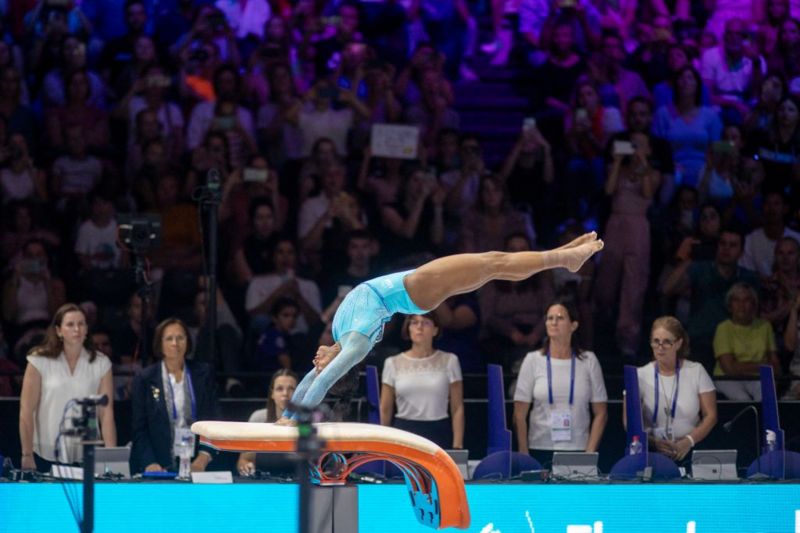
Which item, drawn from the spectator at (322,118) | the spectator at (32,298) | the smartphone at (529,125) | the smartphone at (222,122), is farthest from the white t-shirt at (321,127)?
the spectator at (32,298)

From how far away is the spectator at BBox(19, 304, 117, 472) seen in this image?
7.48 metres

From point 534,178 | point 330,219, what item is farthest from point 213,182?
point 534,178

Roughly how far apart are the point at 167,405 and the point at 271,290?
72.4 inches

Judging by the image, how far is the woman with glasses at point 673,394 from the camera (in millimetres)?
7699

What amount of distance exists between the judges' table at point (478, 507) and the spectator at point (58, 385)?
1.15 m

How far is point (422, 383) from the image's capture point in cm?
780

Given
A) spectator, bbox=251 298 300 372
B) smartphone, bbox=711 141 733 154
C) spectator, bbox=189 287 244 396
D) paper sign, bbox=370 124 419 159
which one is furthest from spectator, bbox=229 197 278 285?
smartphone, bbox=711 141 733 154

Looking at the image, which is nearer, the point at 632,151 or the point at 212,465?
the point at 212,465

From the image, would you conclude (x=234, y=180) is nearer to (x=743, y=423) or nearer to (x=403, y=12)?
(x=403, y=12)

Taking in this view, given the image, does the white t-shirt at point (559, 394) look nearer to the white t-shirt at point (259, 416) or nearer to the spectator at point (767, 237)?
the white t-shirt at point (259, 416)

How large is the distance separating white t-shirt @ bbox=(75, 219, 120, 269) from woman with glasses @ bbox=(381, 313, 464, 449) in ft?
8.90

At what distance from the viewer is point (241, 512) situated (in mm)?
6449

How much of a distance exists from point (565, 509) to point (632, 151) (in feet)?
12.5

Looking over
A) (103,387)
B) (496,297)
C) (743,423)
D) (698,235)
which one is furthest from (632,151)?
(103,387)
